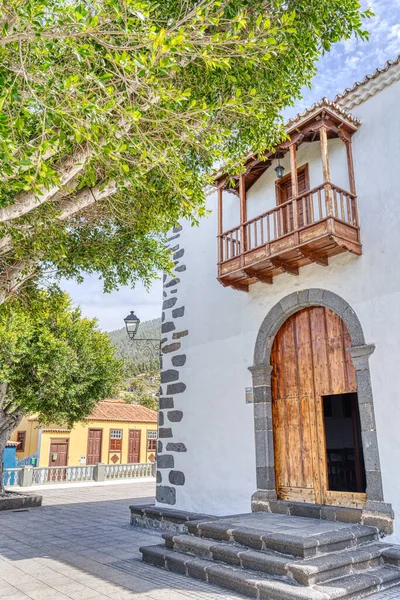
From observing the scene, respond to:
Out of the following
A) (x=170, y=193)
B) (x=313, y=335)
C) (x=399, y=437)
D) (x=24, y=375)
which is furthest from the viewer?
(x=24, y=375)

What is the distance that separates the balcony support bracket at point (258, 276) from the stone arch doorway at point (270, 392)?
1.22 feet

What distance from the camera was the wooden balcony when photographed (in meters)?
5.48

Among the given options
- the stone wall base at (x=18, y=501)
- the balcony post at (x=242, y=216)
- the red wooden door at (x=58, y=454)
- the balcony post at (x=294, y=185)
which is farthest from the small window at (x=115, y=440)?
the balcony post at (x=294, y=185)

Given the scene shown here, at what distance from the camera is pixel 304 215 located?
229 inches

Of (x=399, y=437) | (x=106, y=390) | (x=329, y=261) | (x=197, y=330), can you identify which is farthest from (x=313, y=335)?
(x=106, y=390)

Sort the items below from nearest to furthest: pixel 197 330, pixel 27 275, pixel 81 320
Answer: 1. pixel 27 275
2. pixel 197 330
3. pixel 81 320

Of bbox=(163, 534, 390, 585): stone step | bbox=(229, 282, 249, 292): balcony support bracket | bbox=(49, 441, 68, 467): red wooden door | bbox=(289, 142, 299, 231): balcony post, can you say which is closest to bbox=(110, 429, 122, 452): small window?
bbox=(49, 441, 68, 467): red wooden door

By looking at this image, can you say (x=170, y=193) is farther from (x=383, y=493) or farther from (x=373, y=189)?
(x=383, y=493)

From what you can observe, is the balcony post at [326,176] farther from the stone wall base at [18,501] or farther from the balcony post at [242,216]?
the stone wall base at [18,501]

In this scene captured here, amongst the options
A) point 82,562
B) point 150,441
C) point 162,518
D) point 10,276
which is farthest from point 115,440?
point 10,276

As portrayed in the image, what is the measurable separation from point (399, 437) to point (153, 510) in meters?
4.29

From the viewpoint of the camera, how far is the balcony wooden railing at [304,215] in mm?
5566

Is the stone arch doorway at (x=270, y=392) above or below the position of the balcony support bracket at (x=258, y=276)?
below

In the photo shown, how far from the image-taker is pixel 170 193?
17.5ft
